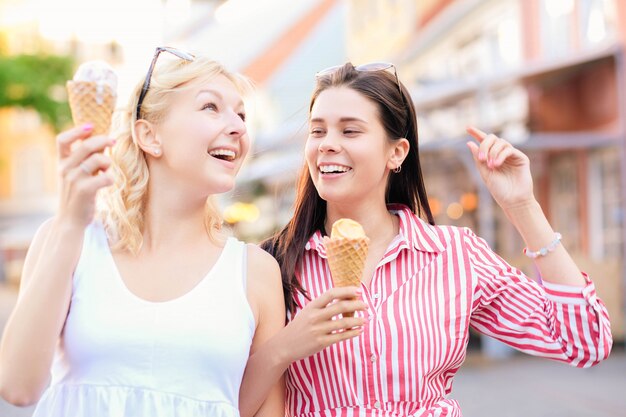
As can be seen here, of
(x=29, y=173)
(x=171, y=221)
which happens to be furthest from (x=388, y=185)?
(x=29, y=173)

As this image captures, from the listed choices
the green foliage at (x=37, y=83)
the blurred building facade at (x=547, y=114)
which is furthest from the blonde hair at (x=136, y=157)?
the green foliage at (x=37, y=83)

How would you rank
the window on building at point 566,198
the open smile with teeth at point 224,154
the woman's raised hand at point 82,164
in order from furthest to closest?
the window on building at point 566,198 < the open smile with teeth at point 224,154 < the woman's raised hand at point 82,164

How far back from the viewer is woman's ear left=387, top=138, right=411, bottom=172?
2.85 metres

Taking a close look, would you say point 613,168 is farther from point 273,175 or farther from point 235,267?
point 235,267

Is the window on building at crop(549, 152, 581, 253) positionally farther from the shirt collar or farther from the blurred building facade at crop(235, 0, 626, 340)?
the shirt collar

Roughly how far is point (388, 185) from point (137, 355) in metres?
1.16

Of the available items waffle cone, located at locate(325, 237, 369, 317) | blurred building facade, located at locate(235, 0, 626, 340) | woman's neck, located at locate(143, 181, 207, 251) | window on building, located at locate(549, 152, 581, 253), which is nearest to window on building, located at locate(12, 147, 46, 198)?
blurred building facade, located at locate(235, 0, 626, 340)

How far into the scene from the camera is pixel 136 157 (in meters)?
2.55

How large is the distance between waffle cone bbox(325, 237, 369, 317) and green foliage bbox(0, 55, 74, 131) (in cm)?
1944

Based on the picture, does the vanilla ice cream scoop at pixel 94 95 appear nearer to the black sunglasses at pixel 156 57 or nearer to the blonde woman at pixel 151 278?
the blonde woman at pixel 151 278

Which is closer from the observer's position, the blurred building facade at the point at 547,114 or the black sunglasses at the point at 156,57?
the black sunglasses at the point at 156,57

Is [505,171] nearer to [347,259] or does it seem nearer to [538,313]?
[538,313]

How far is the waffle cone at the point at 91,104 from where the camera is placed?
2.02m

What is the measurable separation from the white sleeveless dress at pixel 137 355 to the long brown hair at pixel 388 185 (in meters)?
0.38
